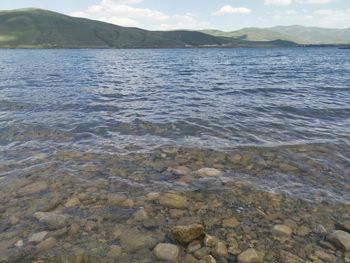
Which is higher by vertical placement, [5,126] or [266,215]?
[266,215]

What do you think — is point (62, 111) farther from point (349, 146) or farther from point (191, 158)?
point (349, 146)

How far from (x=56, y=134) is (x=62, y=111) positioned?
16.3ft

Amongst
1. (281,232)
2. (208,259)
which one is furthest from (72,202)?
(281,232)

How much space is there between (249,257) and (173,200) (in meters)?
→ 2.67

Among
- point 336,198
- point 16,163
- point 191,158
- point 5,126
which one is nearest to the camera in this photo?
point 336,198

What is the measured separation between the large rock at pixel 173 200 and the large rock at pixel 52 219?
2386 mm

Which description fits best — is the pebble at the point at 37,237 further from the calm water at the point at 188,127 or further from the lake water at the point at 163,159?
the calm water at the point at 188,127

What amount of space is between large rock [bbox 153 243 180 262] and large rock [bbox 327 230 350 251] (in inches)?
126

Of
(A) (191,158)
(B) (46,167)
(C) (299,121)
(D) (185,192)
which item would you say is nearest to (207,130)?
(A) (191,158)

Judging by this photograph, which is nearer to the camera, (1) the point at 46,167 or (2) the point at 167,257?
(2) the point at 167,257

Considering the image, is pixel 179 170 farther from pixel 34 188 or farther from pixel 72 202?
pixel 34 188

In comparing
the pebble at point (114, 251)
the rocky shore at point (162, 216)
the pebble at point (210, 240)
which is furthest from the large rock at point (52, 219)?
the pebble at point (210, 240)

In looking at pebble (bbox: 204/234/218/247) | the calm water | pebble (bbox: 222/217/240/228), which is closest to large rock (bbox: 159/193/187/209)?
pebble (bbox: 222/217/240/228)

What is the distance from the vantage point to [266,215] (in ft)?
24.1
